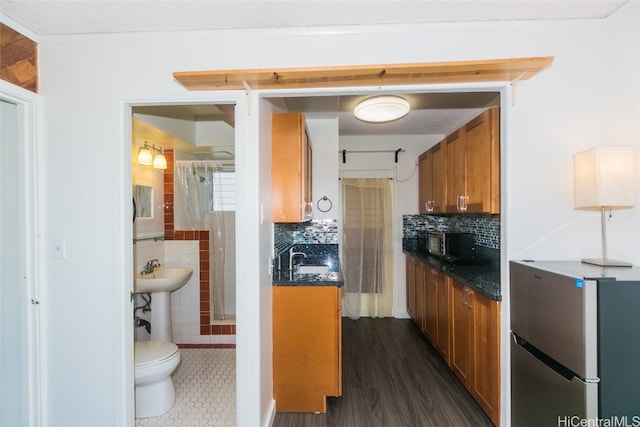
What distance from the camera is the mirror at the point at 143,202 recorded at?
8.80 ft

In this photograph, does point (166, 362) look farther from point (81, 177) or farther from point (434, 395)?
point (434, 395)

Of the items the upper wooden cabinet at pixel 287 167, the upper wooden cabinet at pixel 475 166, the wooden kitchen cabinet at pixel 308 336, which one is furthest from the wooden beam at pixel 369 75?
the wooden kitchen cabinet at pixel 308 336

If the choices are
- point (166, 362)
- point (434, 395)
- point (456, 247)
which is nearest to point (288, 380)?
point (166, 362)

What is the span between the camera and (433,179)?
10.7ft

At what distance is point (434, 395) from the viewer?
223cm

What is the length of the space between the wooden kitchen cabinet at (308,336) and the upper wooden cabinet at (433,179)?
1.74m

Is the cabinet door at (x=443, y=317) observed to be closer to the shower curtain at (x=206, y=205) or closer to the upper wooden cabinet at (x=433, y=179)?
the upper wooden cabinet at (x=433, y=179)

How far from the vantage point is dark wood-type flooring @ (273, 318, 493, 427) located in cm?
198

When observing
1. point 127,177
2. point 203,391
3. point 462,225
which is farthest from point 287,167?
point 462,225

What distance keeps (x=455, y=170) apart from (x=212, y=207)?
2458mm

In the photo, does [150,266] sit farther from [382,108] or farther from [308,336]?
[382,108]

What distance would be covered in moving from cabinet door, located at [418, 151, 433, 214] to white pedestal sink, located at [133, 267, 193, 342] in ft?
9.13

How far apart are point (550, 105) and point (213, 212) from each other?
9.43 feet

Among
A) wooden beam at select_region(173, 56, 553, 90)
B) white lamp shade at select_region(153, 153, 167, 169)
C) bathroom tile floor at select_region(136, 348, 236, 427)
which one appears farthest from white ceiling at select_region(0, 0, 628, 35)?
bathroom tile floor at select_region(136, 348, 236, 427)
